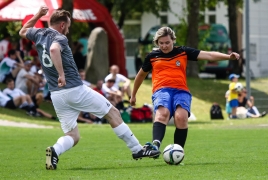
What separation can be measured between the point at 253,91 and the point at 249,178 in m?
24.9

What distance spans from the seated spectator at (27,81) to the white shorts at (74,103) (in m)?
15.5

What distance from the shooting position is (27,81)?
86.3 ft

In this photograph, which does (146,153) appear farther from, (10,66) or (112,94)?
(10,66)

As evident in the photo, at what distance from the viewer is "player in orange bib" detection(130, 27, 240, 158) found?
11.2 metres

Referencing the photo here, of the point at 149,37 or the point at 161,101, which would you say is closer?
the point at 161,101

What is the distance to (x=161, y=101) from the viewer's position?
36.9ft

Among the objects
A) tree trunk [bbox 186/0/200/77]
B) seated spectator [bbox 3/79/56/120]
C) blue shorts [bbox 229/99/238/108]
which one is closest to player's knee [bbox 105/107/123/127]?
seated spectator [bbox 3/79/56/120]

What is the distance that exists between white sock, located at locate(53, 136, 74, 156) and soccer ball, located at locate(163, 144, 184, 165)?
124cm

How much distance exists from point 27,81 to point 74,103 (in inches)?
623

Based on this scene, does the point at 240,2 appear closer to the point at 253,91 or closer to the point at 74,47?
the point at 253,91

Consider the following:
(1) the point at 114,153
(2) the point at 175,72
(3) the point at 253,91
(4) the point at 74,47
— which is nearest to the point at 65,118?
(2) the point at 175,72

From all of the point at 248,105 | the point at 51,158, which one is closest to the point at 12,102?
the point at 248,105

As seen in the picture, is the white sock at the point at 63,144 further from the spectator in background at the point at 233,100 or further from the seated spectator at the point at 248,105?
the seated spectator at the point at 248,105

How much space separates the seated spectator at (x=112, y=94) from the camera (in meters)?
26.0
